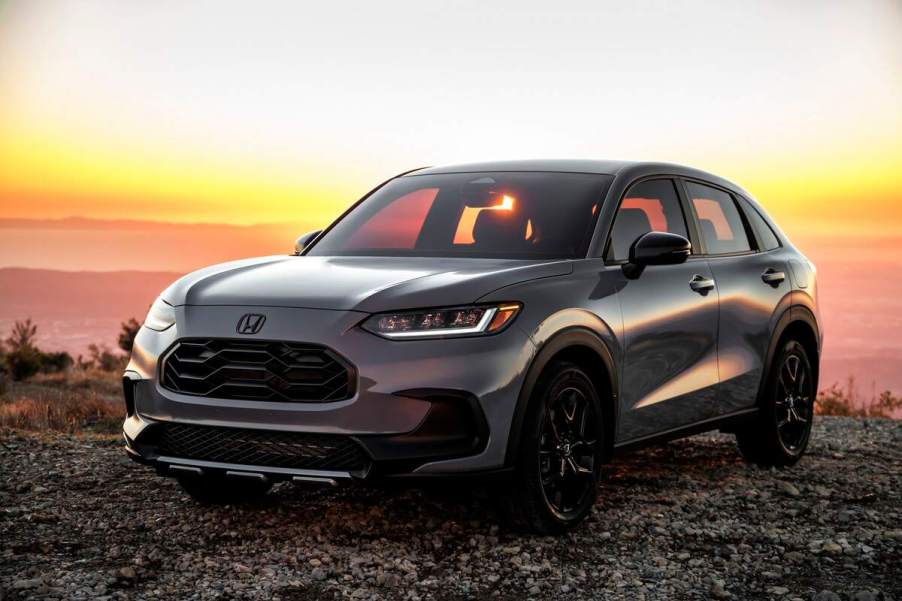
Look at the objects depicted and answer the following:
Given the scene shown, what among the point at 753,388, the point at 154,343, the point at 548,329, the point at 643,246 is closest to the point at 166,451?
the point at 154,343

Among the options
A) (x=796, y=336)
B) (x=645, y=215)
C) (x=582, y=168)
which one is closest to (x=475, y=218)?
(x=582, y=168)

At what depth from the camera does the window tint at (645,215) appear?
21.4ft

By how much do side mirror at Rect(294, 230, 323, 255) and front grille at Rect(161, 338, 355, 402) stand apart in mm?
1764

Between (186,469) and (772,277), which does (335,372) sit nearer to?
(186,469)

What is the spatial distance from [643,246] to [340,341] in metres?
1.95

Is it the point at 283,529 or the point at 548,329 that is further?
the point at 283,529

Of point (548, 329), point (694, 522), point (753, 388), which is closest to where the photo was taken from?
point (548, 329)

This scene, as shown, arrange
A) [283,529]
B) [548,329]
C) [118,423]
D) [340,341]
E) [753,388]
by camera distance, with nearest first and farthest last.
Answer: [340,341] < [548,329] < [283,529] < [753,388] < [118,423]

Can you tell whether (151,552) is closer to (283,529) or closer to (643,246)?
(283,529)

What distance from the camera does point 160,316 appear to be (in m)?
5.78

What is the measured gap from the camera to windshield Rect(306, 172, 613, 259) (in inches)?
251

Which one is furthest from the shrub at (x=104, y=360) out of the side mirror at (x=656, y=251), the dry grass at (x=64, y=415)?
the side mirror at (x=656, y=251)

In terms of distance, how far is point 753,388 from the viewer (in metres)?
7.73

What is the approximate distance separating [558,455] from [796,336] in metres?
3.29
